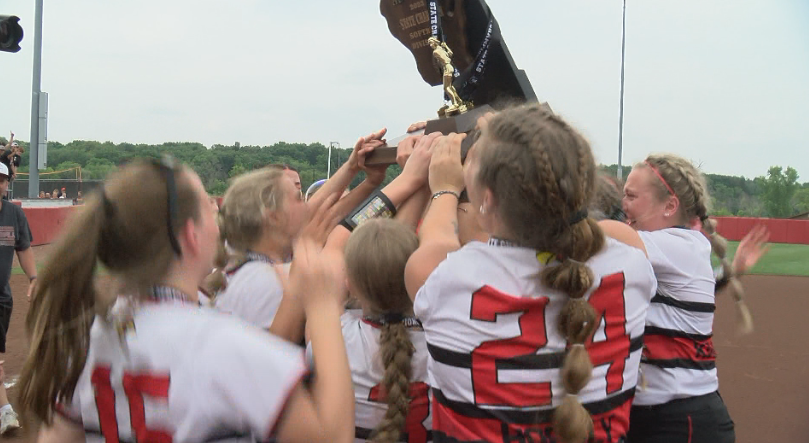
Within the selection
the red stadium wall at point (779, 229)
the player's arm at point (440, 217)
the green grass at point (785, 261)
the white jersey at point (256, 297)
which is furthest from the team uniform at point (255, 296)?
the red stadium wall at point (779, 229)

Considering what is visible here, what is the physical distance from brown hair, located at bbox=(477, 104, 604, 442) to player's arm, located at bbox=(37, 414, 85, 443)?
1.14m

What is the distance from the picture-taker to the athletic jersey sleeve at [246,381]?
3.89ft

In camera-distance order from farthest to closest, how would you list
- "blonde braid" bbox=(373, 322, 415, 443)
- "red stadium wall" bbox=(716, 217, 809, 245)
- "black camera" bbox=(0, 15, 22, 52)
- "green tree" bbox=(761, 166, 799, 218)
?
"green tree" bbox=(761, 166, 799, 218) < "red stadium wall" bbox=(716, 217, 809, 245) < "black camera" bbox=(0, 15, 22, 52) < "blonde braid" bbox=(373, 322, 415, 443)

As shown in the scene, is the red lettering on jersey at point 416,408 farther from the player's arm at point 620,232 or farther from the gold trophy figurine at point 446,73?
the gold trophy figurine at point 446,73

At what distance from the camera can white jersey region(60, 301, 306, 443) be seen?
120 centimetres

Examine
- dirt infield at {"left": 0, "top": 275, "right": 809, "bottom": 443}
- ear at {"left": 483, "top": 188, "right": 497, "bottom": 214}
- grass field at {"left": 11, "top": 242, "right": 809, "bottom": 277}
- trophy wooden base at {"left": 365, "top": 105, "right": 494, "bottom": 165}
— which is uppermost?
trophy wooden base at {"left": 365, "top": 105, "right": 494, "bottom": 165}

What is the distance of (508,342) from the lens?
143cm

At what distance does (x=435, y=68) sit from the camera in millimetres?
Answer: 2758

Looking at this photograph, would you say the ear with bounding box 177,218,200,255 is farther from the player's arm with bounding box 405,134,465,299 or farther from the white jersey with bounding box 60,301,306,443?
the player's arm with bounding box 405,134,465,299

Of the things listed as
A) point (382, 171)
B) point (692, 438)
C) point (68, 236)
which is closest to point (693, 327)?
point (692, 438)

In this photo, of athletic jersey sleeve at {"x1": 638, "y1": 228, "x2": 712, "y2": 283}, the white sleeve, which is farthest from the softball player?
athletic jersey sleeve at {"x1": 638, "y1": 228, "x2": 712, "y2": 283}

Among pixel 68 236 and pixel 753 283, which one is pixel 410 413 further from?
pixel 753 283

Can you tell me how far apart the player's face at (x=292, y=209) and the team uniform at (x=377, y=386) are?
2.17 feet

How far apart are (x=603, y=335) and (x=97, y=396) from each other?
1.20 meters
